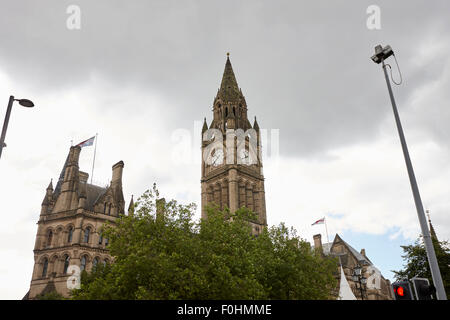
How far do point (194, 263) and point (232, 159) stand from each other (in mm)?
52802

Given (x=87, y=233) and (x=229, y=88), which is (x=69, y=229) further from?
(x=229, y=88)

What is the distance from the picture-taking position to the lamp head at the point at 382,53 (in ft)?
47.2

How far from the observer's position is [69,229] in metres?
39.6

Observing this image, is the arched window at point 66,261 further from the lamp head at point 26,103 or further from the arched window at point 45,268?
the lamp head at point 26,103

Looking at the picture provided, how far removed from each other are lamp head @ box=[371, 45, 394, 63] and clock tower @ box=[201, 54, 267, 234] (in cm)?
5276

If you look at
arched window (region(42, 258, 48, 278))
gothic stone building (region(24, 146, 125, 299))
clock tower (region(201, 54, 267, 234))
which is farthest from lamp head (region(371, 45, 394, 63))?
clock tower (region(201, 54, 267, 234))

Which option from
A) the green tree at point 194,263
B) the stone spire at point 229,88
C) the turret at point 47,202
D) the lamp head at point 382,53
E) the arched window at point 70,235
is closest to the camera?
the lamp head at point 382,53

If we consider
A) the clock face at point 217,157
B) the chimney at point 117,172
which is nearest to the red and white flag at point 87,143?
the chimney at point 117,172

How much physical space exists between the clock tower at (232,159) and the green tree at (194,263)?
37.2 metres

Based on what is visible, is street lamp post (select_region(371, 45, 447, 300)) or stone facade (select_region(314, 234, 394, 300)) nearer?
street lamp post (select_region(371, 45, 447, 300))

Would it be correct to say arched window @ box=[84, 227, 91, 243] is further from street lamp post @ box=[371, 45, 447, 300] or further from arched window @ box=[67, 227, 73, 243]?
street lamp post @ box=[371, 45, 447, 300]

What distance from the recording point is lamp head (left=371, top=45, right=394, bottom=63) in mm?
14398

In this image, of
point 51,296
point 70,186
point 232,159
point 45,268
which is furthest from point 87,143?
point 232,159
